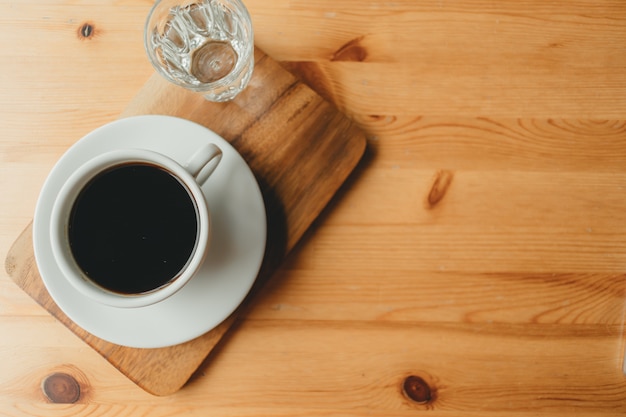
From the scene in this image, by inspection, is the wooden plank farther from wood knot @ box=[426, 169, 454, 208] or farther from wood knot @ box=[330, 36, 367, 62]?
wood knot @ box=[330, 36, 367, 62]

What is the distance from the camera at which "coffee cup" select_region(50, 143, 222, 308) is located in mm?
526

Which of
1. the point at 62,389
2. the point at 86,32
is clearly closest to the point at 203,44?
the point at 86,32

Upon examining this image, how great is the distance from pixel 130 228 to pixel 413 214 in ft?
1.11

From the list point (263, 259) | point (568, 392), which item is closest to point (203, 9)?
point (263, 259)

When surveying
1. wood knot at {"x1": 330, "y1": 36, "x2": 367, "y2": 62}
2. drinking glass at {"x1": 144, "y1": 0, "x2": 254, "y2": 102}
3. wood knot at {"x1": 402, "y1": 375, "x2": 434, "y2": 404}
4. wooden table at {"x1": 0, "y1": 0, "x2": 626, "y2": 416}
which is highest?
drinking glass at {"x1": 144, "y1": 0, "x2": 254, "y2": 102}

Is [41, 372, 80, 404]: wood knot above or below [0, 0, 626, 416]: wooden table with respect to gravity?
below

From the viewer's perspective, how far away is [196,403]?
0.66 m

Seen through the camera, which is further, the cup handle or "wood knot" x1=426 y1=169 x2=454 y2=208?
"wood knot" x1=426 y1=169 x2=454 y2=208

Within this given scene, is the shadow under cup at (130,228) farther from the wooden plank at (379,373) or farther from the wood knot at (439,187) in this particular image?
the wood knot at (439,187)

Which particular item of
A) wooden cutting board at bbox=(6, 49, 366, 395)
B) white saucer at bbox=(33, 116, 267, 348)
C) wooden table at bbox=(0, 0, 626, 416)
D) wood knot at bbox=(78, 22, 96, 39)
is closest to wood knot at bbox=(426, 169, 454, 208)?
wooden table at bbox=(0, 0, 626, 416)

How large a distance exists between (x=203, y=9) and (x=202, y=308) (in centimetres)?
38

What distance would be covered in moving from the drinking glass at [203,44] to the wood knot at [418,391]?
1.37 feet

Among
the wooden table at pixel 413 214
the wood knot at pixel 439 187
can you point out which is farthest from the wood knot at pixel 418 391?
the wood knot at pixel 439 187

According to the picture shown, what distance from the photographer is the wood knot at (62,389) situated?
667mm
